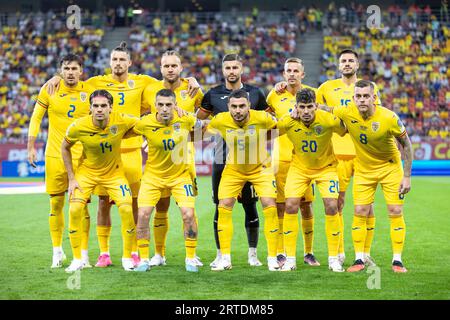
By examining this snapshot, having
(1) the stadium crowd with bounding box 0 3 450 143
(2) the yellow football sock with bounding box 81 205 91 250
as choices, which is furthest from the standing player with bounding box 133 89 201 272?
(1) the stadium crowd with bounding box 0 3 450 143

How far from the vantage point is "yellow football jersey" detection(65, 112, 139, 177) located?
8.42 m

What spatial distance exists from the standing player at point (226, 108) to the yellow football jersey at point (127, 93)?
0.79m

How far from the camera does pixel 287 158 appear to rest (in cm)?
915

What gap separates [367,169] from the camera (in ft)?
28.3

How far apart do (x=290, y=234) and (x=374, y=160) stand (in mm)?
1286

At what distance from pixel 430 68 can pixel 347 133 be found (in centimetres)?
2371

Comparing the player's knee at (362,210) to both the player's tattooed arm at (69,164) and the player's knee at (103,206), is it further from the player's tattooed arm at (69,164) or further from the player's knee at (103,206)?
the player's tattooed arm at (69,164)

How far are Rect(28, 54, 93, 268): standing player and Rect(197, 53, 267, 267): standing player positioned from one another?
4.85 feet

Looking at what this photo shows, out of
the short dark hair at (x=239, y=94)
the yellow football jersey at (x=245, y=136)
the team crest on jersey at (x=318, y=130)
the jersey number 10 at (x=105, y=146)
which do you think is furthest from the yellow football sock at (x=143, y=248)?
the team crest on jersey at (x=318, y=130)

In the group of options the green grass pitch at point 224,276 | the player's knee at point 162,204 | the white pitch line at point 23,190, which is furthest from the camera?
the white pitch line at point 23,190

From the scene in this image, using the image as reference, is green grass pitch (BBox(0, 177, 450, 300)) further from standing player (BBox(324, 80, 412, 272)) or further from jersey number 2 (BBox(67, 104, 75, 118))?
jersey number 2 (BBox(67, 104, 75, 118))

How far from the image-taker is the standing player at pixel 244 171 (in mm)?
8539

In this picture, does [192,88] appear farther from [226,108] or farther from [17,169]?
[17,169]
